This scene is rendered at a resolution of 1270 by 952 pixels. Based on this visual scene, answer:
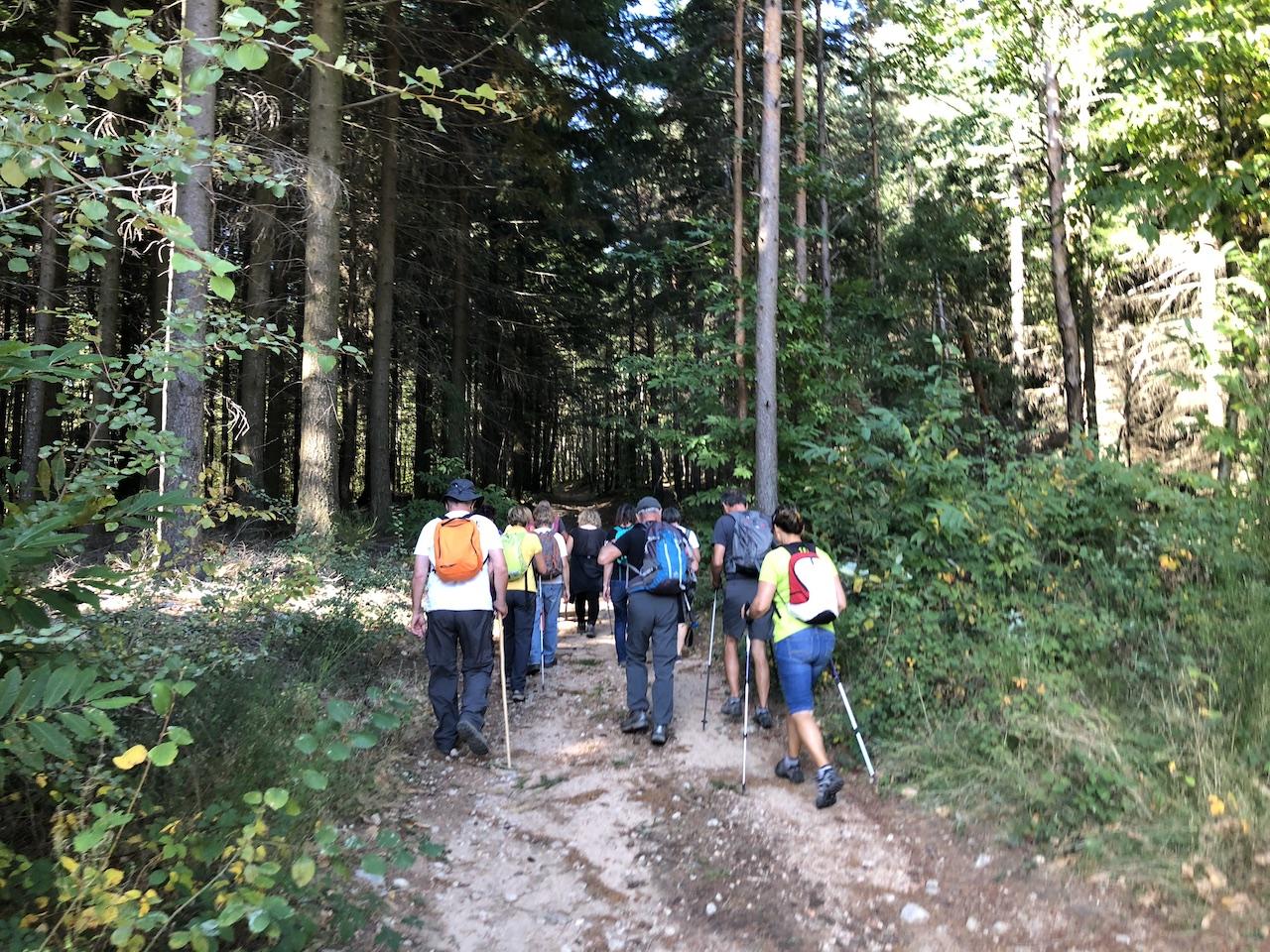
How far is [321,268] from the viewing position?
10344 millimetres

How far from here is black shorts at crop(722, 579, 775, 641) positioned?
23.5 feet

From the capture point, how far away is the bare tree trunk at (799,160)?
44.7ft

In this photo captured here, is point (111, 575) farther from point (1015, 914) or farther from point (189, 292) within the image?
point (189, 292)

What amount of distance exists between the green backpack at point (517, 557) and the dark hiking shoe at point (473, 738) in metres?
1.99

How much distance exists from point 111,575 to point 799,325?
1087cm

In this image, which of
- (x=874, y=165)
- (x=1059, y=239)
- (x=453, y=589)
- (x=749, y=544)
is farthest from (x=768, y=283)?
(x=874, y=165)

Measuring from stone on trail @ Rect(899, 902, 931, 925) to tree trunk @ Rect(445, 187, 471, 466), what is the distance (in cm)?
1507

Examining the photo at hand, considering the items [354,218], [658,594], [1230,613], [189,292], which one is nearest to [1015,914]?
[1230,613]

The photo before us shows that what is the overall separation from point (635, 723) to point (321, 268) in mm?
7120

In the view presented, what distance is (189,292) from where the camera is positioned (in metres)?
7.79

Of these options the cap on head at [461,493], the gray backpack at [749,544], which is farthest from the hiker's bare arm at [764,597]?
the cap on head at [461,493]

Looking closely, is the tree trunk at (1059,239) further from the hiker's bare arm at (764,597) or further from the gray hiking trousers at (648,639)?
the hiker's bare arm at (764,597)

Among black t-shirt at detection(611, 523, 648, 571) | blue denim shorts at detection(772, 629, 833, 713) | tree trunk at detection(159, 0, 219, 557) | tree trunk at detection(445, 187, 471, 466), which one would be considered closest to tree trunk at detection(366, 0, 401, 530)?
tree trunk at detection(445, 187, 471, 466)

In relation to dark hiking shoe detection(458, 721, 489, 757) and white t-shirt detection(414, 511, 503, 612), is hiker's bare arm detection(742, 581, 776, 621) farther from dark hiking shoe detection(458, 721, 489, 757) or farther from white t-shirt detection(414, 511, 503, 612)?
dark hiking shoe detection(458, 721, 489, 757)
